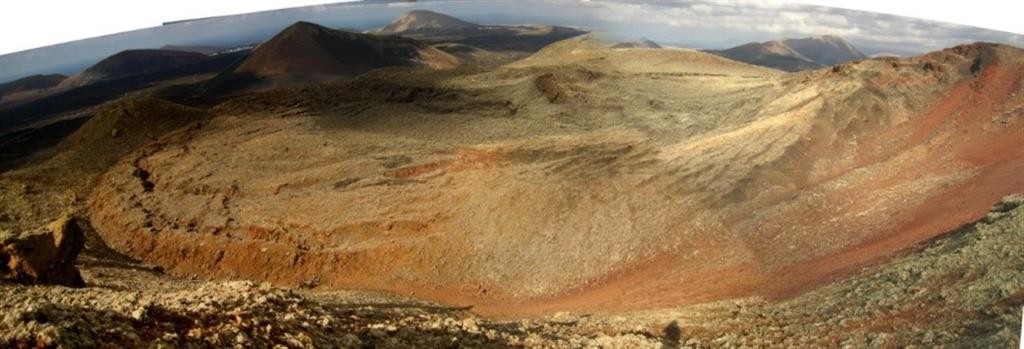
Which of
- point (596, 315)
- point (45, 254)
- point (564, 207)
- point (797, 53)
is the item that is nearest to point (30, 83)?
point (45, 254)

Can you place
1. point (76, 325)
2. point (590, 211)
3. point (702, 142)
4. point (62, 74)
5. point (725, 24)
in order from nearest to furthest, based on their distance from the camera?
point (76, 325)
point (62, 74)
point (725, 24)
point (702, 142)
point (590, 211)

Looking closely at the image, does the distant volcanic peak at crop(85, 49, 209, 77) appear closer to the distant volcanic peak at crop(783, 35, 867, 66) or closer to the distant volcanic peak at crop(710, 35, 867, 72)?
the distant volcanic peak at crop(710, 35, 867, 72)

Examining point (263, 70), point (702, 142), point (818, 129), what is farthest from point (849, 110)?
point (263, 70)

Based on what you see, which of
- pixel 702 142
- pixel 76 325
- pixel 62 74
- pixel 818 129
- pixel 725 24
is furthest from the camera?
pixel 818 129

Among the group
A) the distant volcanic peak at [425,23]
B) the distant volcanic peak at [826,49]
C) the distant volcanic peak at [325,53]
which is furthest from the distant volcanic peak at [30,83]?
the distant volcanic peak at [826,49]

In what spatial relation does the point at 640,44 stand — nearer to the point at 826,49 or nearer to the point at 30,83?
the point at 826,49

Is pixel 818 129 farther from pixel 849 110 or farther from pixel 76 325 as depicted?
pixel 76 325

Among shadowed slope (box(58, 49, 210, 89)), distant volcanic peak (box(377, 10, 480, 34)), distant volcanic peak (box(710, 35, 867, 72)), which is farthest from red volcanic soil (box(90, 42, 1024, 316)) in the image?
distant volcanic peak (box(377, 10, 480, 34))

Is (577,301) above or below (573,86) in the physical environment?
below
